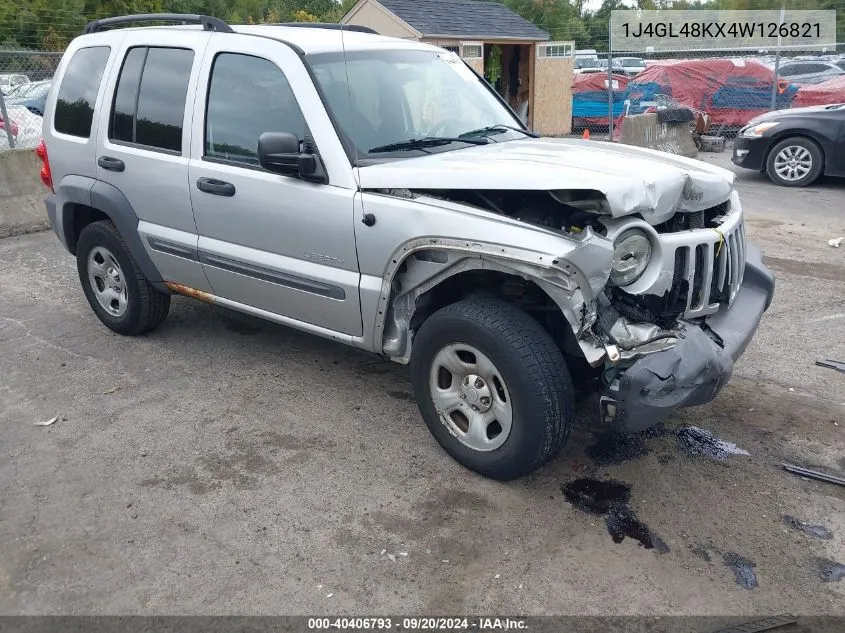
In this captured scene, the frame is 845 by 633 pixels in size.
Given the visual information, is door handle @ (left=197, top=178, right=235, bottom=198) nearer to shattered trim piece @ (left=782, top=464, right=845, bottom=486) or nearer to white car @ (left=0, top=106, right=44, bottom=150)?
shattered trim piece @ (left=782, top=464, right=845, bottom=486)

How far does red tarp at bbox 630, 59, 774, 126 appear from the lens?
1611 centimetres

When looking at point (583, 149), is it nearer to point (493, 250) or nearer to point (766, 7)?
point (493, 250)

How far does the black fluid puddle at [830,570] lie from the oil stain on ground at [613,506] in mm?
595

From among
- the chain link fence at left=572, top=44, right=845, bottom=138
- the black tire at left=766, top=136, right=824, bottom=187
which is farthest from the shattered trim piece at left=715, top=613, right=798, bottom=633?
the chain link fence at left=572, top=44, right=845, bottom=138

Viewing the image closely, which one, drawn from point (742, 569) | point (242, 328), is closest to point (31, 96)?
point (242, 328)

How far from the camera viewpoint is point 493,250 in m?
3.35

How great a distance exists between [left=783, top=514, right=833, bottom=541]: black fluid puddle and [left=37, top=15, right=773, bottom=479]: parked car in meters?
0.67

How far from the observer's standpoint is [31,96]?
1225 cm

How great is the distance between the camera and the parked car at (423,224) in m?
3.33

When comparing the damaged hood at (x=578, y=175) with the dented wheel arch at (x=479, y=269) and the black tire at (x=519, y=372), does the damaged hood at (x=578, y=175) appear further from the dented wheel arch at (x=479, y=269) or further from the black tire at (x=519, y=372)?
the black tire at (x=519, y=372)

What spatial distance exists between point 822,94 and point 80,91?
14.5 meters

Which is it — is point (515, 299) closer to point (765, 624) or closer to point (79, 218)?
point (765, 624)

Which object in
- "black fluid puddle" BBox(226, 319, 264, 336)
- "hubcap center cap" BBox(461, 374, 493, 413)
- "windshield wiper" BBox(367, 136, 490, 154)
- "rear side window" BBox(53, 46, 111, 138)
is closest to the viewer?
"hubcap center cap" BBox(461, 374, 493, 413)

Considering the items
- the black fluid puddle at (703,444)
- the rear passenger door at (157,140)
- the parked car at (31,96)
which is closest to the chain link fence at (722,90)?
the parked car at (31,96)
